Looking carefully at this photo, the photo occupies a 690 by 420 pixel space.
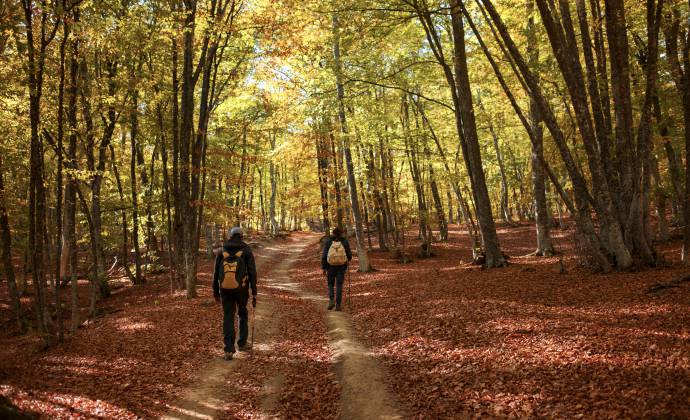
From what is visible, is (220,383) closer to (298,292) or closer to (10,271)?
(298,292)

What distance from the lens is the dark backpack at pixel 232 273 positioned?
297 inches

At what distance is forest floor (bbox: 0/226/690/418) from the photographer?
4.77 metres

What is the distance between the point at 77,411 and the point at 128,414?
77 centimetres

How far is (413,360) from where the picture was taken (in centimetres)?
669

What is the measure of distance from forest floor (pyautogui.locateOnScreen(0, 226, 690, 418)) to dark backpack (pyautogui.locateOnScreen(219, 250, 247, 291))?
141 cm

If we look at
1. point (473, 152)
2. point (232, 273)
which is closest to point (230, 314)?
point (232, 273)

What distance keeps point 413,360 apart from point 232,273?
11.8 ft

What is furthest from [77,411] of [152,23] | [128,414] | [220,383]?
[152,23]

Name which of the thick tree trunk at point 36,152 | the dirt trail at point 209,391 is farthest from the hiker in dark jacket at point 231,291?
the thick tree trunk at point 36,152

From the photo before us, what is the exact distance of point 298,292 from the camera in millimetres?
15664

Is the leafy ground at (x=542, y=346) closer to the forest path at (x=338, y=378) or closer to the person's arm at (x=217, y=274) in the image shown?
the forest path at (x=338, y=378)

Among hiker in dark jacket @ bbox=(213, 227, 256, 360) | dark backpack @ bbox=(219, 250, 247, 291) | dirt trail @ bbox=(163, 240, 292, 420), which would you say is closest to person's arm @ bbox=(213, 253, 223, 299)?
hiker in dark jacket @ bbox=(213, 227, 256, 360)

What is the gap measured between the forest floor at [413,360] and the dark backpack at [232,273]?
141 centimetres

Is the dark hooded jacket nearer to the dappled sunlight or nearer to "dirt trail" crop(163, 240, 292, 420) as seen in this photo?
"dirt trail" crop(163, 240, 292, 420)
